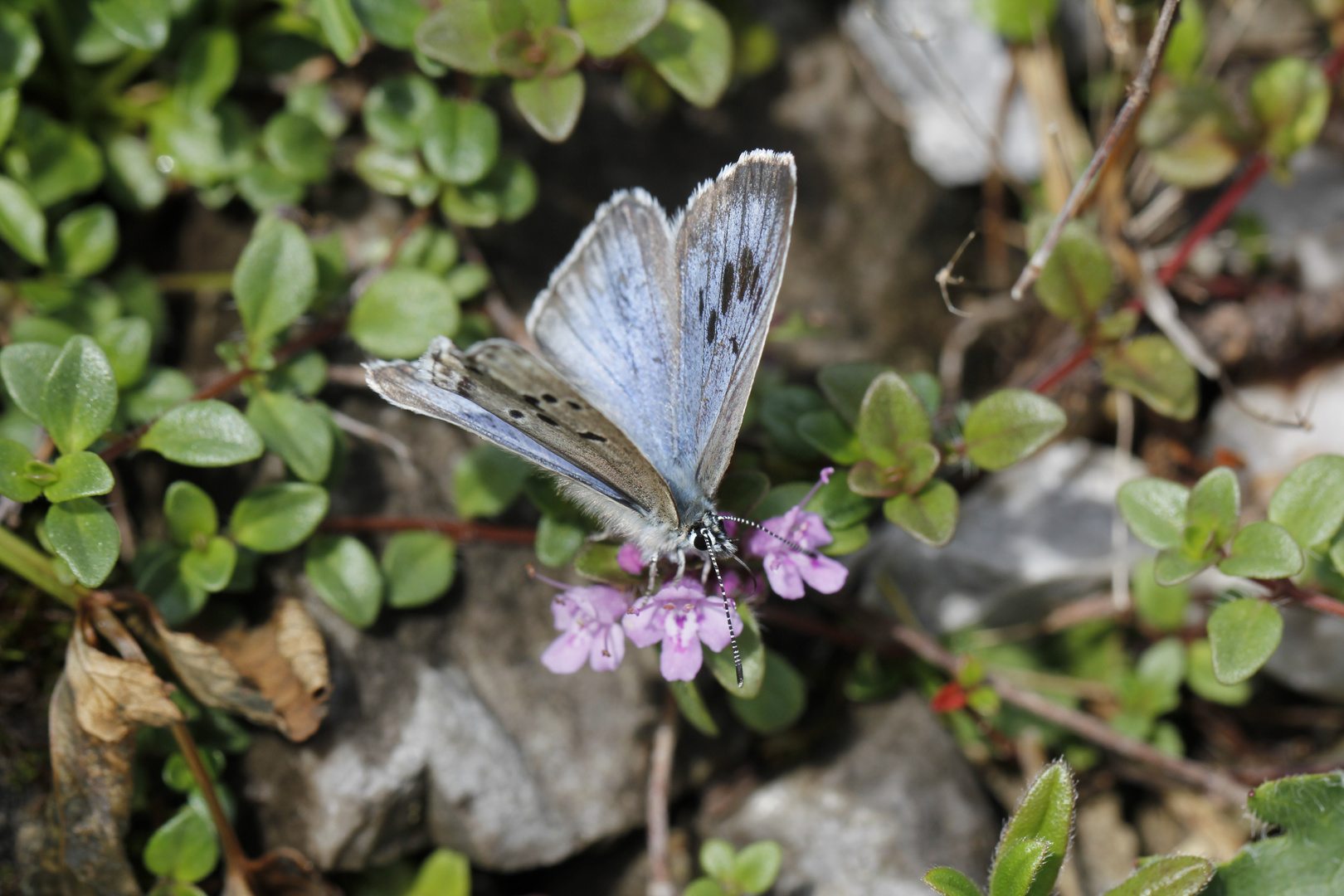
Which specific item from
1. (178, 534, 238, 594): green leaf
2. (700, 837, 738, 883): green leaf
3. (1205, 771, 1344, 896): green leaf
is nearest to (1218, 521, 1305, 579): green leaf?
(1205, 771, 1344, 896): green leaf

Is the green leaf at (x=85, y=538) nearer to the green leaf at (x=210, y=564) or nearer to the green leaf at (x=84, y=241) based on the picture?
the green leaf at (x=210, y=564)

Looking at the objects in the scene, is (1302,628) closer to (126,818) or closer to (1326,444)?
(1326,444)

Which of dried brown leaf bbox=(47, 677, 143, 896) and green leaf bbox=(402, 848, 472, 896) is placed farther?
green leaf bbox=(402, 848, 472, 896)

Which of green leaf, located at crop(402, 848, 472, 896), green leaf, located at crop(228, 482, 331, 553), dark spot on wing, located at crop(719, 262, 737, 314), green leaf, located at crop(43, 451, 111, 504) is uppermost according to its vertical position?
dark spot on wing, located at crop(719, 262, 737, 314)

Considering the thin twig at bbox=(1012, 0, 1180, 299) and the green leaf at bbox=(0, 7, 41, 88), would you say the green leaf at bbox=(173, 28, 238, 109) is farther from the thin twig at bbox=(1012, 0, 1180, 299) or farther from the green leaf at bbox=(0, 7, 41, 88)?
the thin twig at bbox=(1012, 0, 1180, 299)

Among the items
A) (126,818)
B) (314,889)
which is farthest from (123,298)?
(314,889)

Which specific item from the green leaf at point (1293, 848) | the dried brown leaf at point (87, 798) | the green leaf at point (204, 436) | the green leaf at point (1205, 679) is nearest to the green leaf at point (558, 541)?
the green leaf at point (204, 436)
